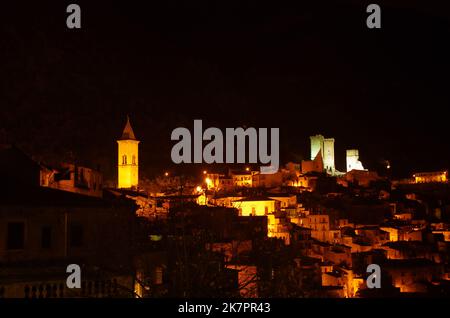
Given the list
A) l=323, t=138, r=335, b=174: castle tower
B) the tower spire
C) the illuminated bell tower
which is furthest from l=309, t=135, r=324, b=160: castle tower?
the illuminated bell tower

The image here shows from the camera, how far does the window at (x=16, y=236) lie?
11359 mm

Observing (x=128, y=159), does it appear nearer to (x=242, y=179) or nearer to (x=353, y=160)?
(x=242, y=179)

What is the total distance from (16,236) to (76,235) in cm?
142

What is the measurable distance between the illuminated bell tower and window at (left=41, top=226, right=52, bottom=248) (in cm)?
4465

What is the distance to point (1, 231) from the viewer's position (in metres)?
11.2

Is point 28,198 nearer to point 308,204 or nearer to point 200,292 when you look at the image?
point 200,292

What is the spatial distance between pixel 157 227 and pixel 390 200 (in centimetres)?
3817

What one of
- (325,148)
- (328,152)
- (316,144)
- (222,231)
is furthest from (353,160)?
(222,231)

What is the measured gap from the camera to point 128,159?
59.5m

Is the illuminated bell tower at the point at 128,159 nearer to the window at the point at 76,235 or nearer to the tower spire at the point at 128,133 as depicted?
the tower spire at the point at 128,133

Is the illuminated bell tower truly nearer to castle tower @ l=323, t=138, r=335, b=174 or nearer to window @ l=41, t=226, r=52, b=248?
castle tower @ l=323, t=138, r=335, b=174

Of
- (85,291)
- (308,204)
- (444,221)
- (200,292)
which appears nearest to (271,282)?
(200,292)

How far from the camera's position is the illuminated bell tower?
5775 centimetres

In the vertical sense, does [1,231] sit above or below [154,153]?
below
